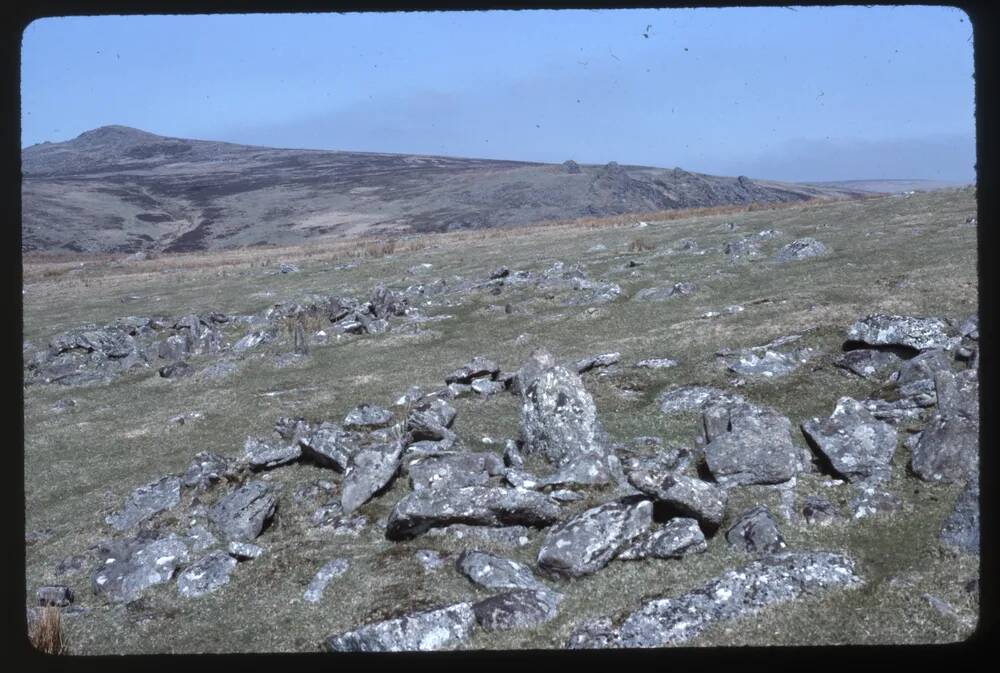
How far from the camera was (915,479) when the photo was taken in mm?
10352

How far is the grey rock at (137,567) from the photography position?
10.1m

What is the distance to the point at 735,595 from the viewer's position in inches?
313

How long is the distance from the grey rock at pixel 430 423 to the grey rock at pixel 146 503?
13.2ft

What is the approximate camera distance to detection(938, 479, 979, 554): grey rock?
840 centimetres

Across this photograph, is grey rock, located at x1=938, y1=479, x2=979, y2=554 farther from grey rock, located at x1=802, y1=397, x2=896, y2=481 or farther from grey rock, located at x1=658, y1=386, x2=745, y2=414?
grey rock, located at x1=658, y1=386, x2=745, y2=414

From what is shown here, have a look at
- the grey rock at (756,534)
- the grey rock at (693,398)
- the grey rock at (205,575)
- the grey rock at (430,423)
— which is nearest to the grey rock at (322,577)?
the grey rock at (205,575)

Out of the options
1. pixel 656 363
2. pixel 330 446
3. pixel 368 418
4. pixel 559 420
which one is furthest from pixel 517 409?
pixel 330 446

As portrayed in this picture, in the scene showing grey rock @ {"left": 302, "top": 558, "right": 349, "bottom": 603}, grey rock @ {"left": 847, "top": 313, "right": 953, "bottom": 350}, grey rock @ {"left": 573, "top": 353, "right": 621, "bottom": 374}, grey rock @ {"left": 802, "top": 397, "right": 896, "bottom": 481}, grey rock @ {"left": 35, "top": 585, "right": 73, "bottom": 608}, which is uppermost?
grey rock @ {"left": 847, "top": 313, "right": 953, "bottom": 350}

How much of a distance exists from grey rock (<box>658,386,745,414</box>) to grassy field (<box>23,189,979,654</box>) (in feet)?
1.56

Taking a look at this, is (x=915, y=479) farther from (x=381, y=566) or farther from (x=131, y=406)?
(x=131, y=406)

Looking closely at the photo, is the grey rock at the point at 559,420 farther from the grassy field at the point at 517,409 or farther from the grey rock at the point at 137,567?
the grey rock at the point at 137,567

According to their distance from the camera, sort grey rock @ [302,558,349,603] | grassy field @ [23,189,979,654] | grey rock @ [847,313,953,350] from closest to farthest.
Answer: grassy field @ [23,189,979,654], grey rock @ [302,558,349,603], grey rock @ [847,313,953,350]

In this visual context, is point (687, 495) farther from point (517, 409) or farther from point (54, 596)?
point (54, 596)

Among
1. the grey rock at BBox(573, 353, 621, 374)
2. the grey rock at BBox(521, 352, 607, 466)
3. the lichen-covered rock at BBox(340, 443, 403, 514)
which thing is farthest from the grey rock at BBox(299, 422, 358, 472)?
the grey rock at BBox(573, 353, 621, 374)
